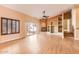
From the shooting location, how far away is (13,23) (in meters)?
11.1

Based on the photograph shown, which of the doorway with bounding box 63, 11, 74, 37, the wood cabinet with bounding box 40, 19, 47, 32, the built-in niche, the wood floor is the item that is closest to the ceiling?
the built-in niche

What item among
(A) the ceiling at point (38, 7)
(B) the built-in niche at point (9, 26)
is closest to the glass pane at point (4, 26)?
(B) the built-in niche at point (9, 26)

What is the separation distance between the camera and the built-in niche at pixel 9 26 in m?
9.22

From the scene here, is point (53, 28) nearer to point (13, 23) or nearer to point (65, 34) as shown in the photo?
point (65, 34)

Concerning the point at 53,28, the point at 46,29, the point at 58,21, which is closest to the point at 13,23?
the point at 58,21

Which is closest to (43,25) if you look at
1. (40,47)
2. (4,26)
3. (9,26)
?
(9,26)

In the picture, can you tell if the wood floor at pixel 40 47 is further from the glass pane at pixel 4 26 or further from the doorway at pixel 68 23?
the doorway at pixel 68 23

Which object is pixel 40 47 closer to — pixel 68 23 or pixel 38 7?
pixel 38 7

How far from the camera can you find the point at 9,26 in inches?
405

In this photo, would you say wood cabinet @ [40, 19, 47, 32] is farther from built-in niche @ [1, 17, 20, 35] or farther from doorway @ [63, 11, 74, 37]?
built-in niche @ [1, 17, 20, 35]

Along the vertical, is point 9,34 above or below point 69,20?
below
